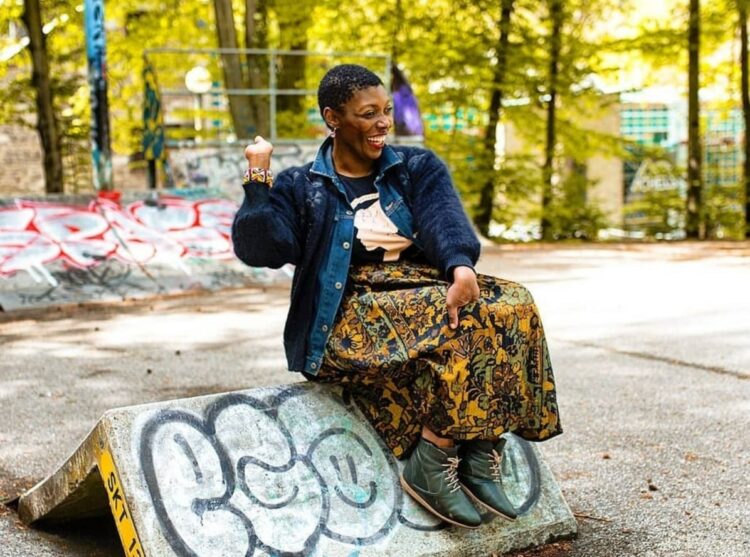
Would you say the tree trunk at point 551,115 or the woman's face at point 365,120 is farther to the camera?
the tree trunk at point 551,115

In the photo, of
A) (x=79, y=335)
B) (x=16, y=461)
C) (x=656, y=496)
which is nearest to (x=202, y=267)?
(x=79, y=335)

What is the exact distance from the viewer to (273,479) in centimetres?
304

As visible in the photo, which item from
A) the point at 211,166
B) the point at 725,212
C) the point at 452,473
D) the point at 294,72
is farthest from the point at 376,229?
the point at 725,212

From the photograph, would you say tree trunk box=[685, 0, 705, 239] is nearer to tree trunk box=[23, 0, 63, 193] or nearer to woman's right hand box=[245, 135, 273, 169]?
tree trunk box=[23, 0, 63, 193]

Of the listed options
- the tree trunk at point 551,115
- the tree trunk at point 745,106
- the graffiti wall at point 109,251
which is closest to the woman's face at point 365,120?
the graffiti wall at point 109,251

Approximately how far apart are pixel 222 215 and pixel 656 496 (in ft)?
29.1

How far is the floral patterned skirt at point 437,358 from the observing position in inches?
118

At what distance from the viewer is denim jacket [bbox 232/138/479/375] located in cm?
319

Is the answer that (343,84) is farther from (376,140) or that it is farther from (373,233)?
(373,233)

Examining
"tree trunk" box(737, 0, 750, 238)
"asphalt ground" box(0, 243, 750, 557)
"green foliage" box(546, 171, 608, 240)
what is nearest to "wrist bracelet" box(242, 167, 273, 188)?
"asphalt ground" box(0, 243, 750, 557)

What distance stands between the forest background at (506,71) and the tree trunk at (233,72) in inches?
39.1

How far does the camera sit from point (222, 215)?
11984mm

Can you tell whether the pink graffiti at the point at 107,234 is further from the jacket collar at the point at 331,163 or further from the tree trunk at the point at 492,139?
the tree trunk at the point at 492,139

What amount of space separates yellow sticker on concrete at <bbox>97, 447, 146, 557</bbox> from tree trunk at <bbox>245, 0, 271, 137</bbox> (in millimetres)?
13084
